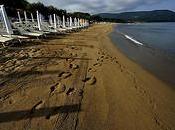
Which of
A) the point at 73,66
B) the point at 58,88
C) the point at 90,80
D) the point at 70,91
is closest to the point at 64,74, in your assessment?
the point at 90,80

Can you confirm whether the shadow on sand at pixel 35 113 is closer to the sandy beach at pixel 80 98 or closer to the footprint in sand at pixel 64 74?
the sandy beach at pixel 80 98

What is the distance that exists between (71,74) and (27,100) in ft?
7.43

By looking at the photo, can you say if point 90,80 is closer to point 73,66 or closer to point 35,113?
point 73,66

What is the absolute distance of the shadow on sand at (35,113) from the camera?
13.6ft

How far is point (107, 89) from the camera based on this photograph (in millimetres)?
5855

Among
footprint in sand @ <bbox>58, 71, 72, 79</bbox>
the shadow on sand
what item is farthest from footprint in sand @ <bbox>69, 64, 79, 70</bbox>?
the shadow on sand

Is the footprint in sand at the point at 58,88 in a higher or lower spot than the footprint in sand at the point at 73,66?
higher

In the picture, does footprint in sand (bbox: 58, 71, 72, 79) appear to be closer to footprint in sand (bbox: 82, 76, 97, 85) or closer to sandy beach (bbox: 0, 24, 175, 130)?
Result: sandy beach (bbox: 0, 24, 175, 130)

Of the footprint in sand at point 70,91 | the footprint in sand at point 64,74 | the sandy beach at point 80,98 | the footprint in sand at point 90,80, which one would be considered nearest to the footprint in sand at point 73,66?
the sandy beach at point 80,98

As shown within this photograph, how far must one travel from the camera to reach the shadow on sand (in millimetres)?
4141

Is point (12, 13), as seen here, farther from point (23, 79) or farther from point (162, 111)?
point (162, 111)

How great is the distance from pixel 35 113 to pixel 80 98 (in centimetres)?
117

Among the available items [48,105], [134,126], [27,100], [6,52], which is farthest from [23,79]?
[6,52]

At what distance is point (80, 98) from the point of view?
A: 16.8 feet
